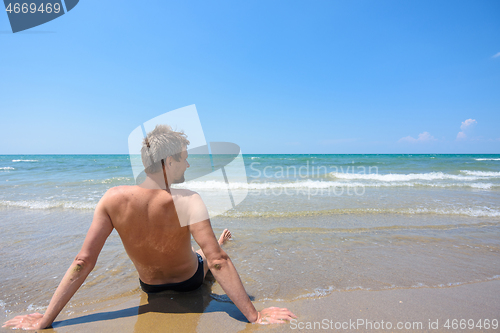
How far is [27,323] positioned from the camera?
1.76 m

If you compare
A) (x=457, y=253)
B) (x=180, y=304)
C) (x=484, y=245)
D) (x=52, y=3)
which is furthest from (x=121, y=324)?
Result: (x=52, y=3)

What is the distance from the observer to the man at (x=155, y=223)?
1641mm

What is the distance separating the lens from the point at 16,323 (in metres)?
1.77

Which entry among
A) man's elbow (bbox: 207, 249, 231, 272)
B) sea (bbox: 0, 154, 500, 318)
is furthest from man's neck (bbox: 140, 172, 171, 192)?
sea (bbox: 0, 154, 500, 318)

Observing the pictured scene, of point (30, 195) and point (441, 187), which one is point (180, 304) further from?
point (441, 187)

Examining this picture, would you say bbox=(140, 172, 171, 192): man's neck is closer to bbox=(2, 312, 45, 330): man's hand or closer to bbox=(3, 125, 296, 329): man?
bbox=(3, 125, 296, 329): man

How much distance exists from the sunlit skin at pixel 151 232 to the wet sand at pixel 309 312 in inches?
10.2

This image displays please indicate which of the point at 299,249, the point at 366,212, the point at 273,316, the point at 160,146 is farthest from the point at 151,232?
the point at 366,212

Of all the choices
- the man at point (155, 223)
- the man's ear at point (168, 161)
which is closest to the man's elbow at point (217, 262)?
the man at point (155, 223)

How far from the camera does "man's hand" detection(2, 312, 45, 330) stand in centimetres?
175

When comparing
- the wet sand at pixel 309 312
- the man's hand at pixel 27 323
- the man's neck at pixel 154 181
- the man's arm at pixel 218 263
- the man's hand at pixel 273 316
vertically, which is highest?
the man's neck at pixel 154 181

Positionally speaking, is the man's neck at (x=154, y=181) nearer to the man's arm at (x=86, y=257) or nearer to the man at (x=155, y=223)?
the man at (x=155, y=223)

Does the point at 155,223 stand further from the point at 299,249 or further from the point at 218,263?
the point at 299,249

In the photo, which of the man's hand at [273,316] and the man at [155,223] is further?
the man's hand at [273,316]
